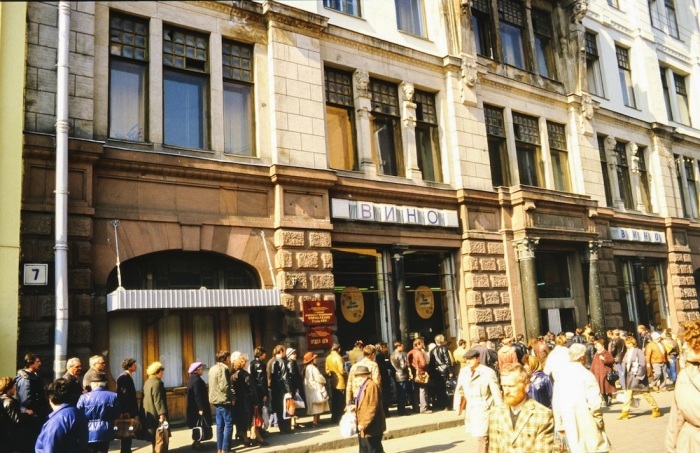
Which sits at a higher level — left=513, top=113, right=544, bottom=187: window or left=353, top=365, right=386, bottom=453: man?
left=513, top=113, right=544, bottom=187: window

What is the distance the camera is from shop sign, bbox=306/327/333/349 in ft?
46.7

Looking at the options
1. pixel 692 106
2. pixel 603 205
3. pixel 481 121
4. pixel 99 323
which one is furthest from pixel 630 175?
pixel 99 323

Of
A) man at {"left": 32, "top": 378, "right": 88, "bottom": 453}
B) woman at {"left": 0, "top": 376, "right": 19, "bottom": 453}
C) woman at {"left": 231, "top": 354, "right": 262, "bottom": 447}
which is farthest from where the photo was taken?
woman at {"left": 231, "top": 354, "right": 262, "bottom": 447}

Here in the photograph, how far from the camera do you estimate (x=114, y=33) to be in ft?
44.3

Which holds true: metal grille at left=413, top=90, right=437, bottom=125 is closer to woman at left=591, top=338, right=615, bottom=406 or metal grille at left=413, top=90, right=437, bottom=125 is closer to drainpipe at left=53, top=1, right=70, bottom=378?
woman at left=591, top=338, right=615, bottom=406

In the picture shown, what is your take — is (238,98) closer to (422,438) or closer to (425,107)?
(425,107)

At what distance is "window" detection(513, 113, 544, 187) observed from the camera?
2119 cm

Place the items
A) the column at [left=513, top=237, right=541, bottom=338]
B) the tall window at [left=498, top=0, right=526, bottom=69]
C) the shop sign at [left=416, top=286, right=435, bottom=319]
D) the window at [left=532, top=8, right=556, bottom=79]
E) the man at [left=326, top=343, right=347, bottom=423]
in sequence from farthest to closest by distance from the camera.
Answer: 1. the window at [left=532, top=8, right=556, bottom=79]
2. the tall window at [left=498, top=0, right=526, bottom=69]
3. the column at [left=513, top=237, right=541, bottom=338]
4. the shop sign at [left=416, top=286, right=435, bottom=319]
5. the man at [left=326, top=343, right=347, bottom=423]

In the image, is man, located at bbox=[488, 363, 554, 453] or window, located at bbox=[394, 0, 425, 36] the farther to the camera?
window, located at bbox=[394, 0, 425, 36]

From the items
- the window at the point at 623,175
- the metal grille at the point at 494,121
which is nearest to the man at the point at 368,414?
the metal grille at the point at 494,121

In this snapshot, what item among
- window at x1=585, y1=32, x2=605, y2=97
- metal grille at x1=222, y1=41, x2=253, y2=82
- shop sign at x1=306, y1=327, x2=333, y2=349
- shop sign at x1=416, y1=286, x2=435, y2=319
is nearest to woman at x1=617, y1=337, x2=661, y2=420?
shop sign at x1=416, y1=286, x2=435, y2=319

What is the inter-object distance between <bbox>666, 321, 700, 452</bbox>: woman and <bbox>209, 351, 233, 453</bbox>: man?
7280mm

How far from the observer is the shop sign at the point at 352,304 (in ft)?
52.6

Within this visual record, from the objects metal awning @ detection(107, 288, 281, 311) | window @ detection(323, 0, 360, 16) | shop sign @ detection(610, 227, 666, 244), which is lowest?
metal awning @ detection(107, 288, 281, 311)
